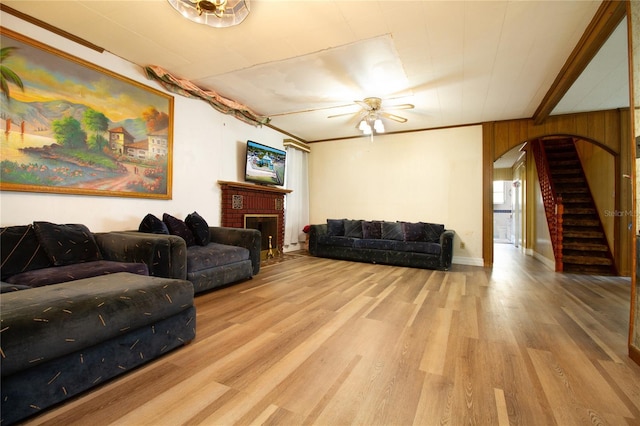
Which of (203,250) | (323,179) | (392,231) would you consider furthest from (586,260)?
(203,250)

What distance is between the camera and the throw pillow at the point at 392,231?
5039 millimetres

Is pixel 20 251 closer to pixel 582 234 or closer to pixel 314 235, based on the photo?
pixel 314 235

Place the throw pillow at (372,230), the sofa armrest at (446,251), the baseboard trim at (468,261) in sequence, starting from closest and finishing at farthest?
the sofa armrest at (446,251)
the baseboard trim at (468,261)
the throw pillow at (372,230)

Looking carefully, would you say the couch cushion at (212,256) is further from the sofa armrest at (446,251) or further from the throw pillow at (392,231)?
the sofa armrest at (446,251)

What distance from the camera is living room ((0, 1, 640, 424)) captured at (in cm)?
270

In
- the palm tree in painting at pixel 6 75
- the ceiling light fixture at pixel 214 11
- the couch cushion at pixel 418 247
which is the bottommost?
the couch cushion at pixel 418 247

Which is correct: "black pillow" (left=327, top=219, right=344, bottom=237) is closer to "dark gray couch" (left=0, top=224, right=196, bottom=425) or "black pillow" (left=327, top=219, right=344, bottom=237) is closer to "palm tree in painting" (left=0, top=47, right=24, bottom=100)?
"dark gray couch" (left=0, top=224, right=196, bottom=425)

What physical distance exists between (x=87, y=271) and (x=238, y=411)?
1694mm

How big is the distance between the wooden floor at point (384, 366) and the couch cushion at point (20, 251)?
1.31 m

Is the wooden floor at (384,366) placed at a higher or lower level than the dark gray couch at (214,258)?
lower

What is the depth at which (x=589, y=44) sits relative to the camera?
2.52 metres

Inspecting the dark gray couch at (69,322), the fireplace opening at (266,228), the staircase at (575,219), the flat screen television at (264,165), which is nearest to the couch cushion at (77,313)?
the dark gray couch at (69,322)

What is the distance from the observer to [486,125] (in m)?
5.04

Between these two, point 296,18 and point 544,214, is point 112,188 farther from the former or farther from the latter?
point 544,214
